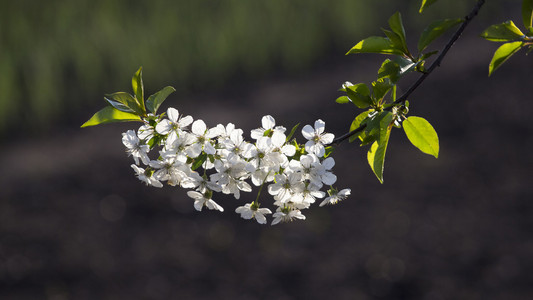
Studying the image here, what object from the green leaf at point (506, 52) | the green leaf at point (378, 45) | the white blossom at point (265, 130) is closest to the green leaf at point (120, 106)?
the white blossom at point (265, 130)

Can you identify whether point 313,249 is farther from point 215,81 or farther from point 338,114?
point 215,81

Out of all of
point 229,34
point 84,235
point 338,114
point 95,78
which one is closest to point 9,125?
point 95,78

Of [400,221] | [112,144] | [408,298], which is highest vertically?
[112,144]

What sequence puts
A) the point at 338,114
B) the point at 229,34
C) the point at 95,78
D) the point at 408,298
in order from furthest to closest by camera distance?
the point at 229,34 < the point at 95,78 < the point at 338,114 < the point at 408,298

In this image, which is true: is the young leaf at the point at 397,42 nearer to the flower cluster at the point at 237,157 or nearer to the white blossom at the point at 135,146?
the flower cluster at the point at 237,157

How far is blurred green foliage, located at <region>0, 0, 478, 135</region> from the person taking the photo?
4.84m

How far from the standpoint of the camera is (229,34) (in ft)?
17.8

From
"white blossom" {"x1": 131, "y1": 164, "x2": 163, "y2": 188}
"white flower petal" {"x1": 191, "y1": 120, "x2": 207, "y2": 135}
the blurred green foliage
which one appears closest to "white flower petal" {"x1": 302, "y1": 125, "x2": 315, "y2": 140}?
"white flower petal" {"x1": 191, "y1": 120, "x2": 207, "y2": 135}

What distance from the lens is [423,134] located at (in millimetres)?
1060

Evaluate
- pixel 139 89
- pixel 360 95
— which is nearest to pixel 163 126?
pixel 139 89

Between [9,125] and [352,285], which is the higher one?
[9,125]

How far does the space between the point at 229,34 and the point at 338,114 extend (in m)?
1.64

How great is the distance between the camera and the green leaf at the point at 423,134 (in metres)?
1.05

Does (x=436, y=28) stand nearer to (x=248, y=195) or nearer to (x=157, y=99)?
(x=157, y=99)
